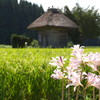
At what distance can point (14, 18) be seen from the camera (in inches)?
3327

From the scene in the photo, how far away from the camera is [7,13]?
84.1 meters

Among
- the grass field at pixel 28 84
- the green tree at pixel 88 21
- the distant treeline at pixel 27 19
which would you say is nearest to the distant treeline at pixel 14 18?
the distant treeline at pixel 27 19

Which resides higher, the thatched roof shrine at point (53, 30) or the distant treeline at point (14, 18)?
the distant treeline at point (14, 18)

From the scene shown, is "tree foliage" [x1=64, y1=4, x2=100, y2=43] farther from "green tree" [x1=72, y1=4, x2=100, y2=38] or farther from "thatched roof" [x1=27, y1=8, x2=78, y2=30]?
"thatched roof" [x1=27, y1=8, x2=78, y2=30]

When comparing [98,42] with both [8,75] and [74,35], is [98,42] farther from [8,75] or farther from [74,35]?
[8,75]

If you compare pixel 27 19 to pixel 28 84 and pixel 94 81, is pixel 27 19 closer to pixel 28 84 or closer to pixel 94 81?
pixel 28 84

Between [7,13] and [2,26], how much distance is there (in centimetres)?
543

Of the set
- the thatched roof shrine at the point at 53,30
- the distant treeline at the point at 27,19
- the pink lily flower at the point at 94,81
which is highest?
the distant treeline at the point at 27,19

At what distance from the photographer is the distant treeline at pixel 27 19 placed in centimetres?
5103

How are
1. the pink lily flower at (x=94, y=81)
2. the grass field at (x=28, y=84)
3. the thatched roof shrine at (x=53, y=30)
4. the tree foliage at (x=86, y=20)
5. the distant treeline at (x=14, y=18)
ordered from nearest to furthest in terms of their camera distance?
the pink lily flower at (x=94, y=81)
the grass field at (x=28, y=84)
the thatched roof shrine at (x=53, y=30)
the tree foliage at (x=86, y=20)
the distant treeline at (x=14, y=18)

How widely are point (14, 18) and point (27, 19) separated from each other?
17.6 ft

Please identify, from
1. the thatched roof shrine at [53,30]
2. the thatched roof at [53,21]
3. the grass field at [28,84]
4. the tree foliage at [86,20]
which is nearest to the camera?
the grass field at [28,84]

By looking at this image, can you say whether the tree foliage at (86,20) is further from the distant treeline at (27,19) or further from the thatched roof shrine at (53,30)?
the thatched roof shrine at (53,30)

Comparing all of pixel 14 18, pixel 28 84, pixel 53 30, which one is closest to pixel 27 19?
pixel 14 18
